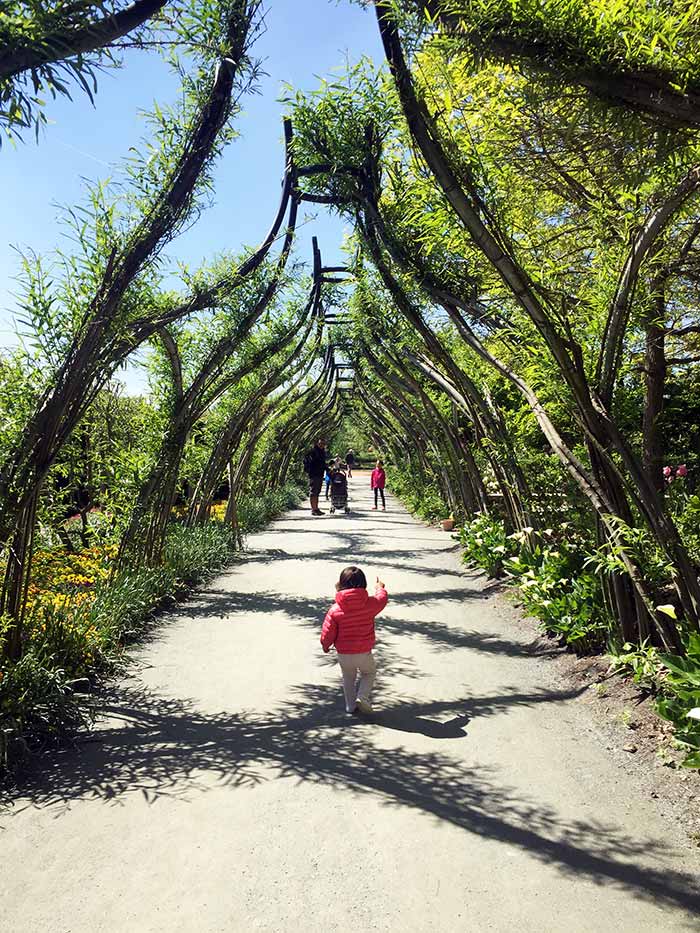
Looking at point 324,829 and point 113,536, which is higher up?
point 113,536

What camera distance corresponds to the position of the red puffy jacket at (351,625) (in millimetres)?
4258

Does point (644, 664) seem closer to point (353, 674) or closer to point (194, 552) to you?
point (353, 674)

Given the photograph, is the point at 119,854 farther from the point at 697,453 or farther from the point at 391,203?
the point at 697,453

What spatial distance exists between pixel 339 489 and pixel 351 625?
1650cm

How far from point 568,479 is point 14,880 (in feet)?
18.0

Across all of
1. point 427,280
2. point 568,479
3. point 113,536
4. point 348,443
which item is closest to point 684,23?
point 427,280

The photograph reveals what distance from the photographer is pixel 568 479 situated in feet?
21.6

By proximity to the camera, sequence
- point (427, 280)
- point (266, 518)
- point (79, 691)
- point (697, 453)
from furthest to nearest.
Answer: point (266, 518) → point (697, 453) → point (427, 280) → point (79, 691)

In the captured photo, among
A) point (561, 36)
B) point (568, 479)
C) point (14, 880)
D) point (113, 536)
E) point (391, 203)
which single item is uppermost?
point (391, 203)

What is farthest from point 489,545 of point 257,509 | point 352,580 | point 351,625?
point 257,509

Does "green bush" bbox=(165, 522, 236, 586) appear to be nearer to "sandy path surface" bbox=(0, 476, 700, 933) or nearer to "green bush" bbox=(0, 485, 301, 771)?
"green bush" bbox=(0, 485, 301, 771)

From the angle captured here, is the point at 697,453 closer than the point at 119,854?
No

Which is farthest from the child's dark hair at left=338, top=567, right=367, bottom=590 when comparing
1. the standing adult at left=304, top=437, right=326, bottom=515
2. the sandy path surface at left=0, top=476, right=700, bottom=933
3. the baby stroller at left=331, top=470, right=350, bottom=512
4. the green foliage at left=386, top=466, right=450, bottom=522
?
the baby stroller at left=331, top=470, right=350, bottom=512

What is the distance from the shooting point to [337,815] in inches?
117
